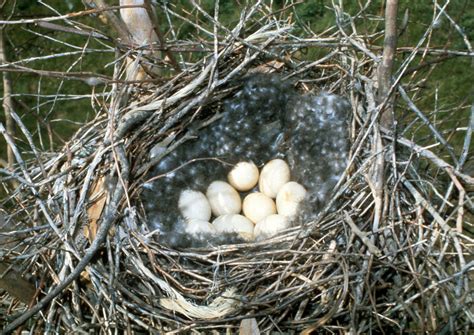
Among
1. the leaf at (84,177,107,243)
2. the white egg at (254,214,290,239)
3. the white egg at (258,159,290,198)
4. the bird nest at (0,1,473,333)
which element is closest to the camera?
the bird nest at (0,1,473,333)

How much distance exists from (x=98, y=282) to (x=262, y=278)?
393 mm

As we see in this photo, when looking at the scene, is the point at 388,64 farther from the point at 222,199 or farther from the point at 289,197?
the point at 222,199

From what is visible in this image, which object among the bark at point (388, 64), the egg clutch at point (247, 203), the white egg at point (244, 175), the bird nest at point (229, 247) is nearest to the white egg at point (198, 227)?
the egg clutch at point (247, 203)

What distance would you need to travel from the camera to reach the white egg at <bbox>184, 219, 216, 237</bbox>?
2.45 m

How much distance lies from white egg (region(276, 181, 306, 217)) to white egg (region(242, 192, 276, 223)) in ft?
0.10

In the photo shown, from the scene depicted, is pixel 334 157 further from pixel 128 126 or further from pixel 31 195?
pixel 31 195

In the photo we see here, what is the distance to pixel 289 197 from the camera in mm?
2566

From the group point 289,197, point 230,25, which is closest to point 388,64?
point 289,197

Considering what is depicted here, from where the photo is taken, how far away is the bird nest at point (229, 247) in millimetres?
2051

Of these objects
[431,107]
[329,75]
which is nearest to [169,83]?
[329,75]

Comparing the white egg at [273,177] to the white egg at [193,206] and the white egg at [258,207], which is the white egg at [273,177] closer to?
the white egg at [258,207]

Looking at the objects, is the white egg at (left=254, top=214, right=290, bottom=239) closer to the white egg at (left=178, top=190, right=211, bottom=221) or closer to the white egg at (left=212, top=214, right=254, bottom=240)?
the white egg at (left=212, top=214, right=254, bottom=240)

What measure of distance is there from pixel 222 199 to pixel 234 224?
14 cm

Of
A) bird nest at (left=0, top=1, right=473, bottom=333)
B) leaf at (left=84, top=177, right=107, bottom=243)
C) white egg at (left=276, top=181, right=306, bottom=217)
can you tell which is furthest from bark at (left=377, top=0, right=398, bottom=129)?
leaf at (left=84, top=177, right=107, bottom=243)
